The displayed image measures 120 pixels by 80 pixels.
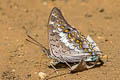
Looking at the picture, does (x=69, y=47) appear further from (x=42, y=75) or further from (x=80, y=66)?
(x=42, y=75)

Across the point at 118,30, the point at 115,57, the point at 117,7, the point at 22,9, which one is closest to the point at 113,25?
the point at 118,30

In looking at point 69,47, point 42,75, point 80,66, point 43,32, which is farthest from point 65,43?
point 43,32

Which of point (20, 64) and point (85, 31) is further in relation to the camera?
point (85, 31)

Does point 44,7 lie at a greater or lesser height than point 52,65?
greater

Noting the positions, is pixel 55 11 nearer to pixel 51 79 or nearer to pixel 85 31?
pixel 51 79

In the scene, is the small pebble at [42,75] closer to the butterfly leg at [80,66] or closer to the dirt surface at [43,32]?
the dirt surface at [43,32]
